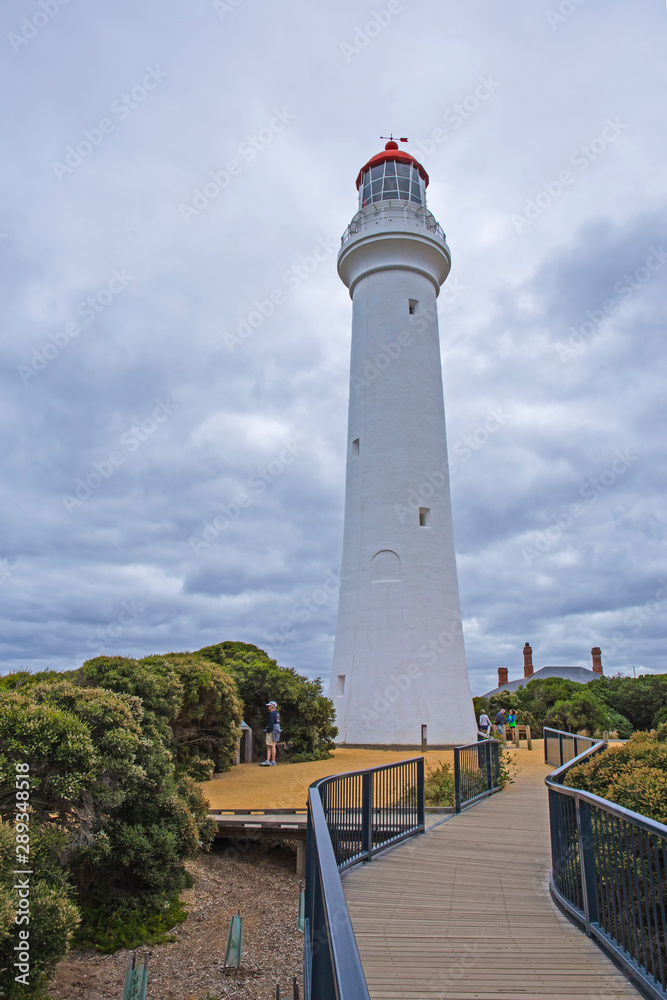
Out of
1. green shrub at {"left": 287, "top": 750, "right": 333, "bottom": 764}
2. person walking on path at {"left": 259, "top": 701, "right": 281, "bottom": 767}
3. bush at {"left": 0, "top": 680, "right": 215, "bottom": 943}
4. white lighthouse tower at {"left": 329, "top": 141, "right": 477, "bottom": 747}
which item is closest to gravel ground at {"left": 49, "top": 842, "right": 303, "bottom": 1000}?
bush at {"left": 0, "top": 680, "right": 215, "bottom": 943}

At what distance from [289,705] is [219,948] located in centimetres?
1051

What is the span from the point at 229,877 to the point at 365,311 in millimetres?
17820

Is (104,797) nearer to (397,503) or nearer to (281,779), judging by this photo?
(281,779)

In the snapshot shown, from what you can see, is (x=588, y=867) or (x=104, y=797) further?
(x=104, y=797)

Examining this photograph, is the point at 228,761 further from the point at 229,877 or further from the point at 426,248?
the point at 426,248

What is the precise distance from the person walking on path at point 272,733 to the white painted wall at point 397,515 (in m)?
2.77

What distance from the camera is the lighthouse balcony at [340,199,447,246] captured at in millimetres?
23016

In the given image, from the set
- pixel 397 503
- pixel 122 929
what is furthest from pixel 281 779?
pixel 397 503

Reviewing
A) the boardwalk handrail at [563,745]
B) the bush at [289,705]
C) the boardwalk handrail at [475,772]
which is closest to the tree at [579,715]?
the boardwalk handrail at [563,745]

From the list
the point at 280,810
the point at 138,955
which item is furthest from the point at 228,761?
the point at 138,955

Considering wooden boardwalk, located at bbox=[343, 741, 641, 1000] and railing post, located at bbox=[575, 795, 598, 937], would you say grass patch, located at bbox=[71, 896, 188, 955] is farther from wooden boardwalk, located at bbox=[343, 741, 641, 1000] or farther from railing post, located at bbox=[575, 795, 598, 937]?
railing post, located at bbox=[575, 795, 598, 937]

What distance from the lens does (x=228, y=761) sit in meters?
17.0

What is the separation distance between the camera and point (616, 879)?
4848 mm

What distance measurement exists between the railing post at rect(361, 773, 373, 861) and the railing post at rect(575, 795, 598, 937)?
297 cm
